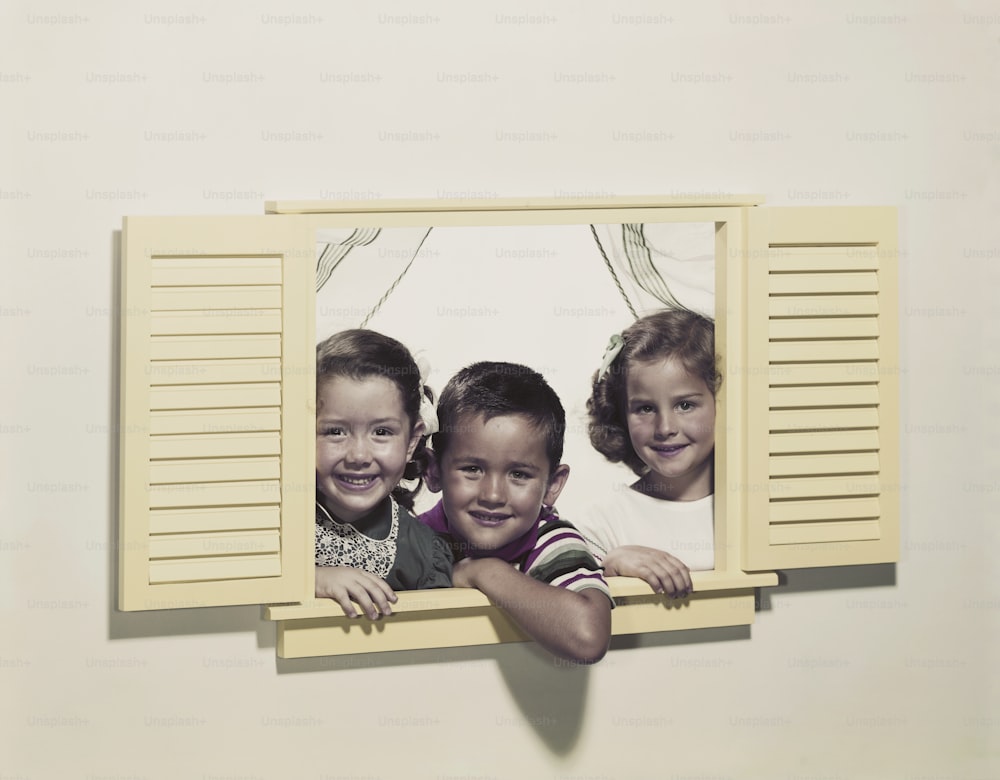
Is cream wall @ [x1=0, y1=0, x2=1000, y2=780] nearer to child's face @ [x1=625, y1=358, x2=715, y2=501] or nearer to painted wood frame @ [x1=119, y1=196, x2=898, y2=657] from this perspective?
painted wood frame @ [x1=119, y1=196, x2=898, y2=657]

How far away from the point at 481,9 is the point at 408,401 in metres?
0.60

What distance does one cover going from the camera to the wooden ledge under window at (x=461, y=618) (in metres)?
1.52

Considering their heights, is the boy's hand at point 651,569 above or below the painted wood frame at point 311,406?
below

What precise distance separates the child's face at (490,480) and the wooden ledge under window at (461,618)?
10 cm

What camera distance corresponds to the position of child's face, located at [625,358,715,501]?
1621 millimetres

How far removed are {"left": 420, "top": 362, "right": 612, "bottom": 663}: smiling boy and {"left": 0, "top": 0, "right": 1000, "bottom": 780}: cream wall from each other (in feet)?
0.53

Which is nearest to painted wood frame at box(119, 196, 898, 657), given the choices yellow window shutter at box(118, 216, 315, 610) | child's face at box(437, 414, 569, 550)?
yellow window shutter at box(118, 216, 315, 610)

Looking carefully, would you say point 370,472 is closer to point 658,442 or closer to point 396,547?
point 396,547

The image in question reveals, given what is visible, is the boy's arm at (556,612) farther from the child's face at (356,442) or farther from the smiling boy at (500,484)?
the child's face at (356,442)

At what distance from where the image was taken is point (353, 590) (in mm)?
1513

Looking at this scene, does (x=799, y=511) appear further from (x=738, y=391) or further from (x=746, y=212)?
(x=746, y=212)

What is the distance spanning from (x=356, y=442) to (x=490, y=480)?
8.1 inches

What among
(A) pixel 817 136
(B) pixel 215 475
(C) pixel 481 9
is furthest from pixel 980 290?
(B) pixel 215 475

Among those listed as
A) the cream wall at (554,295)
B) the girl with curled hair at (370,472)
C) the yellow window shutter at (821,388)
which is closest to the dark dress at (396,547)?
the girl with curled hair at (370,472)
